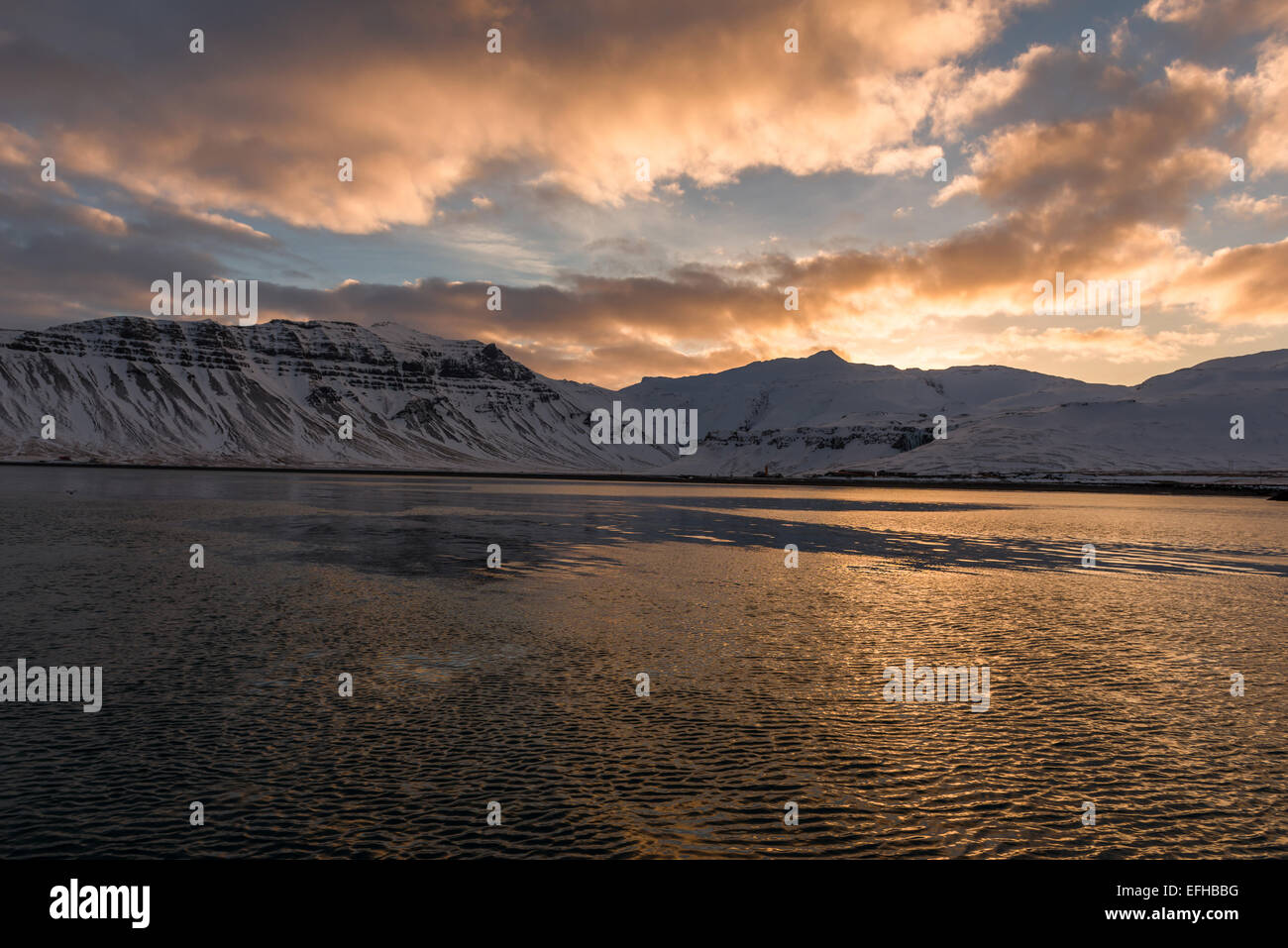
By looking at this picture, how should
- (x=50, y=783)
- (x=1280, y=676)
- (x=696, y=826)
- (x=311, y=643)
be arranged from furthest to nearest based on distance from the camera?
(x=311, y=643), (x=1280, y=676), (x=50, y=783), (x=696, y=826)

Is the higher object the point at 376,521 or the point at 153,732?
the point at 376,521

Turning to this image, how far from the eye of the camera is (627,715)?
1597 centimetres

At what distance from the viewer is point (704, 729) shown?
599 inches

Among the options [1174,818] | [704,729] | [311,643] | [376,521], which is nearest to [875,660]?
[704,729]

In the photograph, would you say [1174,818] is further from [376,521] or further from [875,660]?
[376,521]

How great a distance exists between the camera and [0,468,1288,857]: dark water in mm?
10836

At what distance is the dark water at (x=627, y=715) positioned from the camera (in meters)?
10.8
